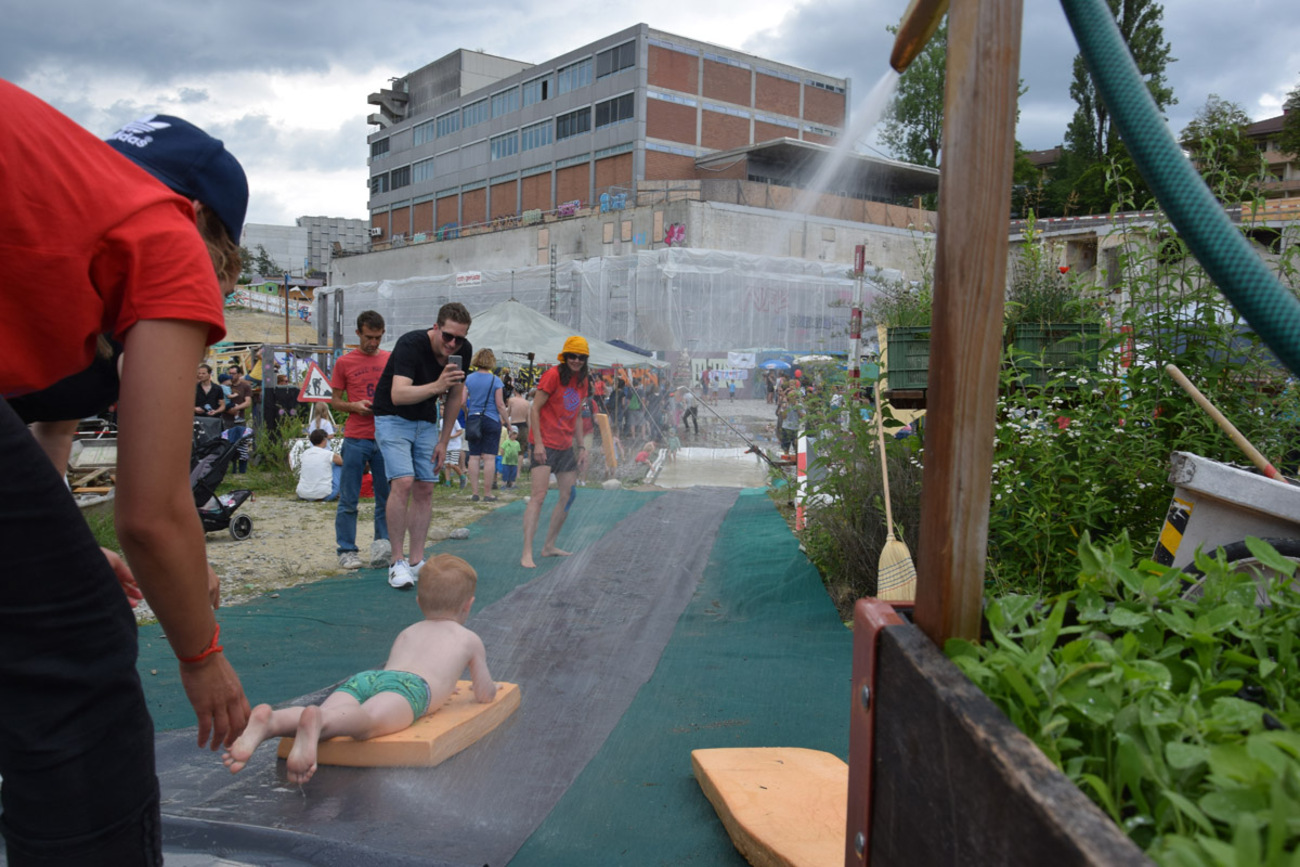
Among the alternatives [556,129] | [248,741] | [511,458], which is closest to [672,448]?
[511,458]

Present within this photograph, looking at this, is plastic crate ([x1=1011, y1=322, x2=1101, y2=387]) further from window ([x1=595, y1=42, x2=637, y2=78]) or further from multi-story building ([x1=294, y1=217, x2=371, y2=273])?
multi-story building ([x1=294, y1=217, x2=371, y2=273])

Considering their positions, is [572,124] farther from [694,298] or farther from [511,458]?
[511,458]

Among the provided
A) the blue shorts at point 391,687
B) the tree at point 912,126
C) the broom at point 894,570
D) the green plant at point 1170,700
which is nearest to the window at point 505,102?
the tree at point 912,126

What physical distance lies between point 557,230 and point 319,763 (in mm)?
43028

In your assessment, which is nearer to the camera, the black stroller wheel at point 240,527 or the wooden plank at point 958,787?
the wooden plank at point 958,787

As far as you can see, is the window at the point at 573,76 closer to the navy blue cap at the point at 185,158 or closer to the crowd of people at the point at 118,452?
the navy blue cap at the point at 185,158

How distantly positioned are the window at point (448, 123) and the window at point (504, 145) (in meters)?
6.32

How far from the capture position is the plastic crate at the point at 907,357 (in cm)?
487

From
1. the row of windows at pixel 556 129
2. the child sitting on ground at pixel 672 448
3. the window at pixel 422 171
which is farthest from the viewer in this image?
the window at pixel 422 171

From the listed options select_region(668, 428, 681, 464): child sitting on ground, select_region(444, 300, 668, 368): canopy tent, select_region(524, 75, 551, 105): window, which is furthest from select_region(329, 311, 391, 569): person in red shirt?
select_region(524, 75, 551, 105): window

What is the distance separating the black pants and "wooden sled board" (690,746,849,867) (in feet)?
5.65

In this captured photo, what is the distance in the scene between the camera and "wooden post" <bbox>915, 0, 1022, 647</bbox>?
119cm

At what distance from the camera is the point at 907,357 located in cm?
491

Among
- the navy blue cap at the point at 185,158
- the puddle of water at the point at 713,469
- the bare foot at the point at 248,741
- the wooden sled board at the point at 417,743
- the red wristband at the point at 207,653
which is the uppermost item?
the navy blue cap at the point at 185,158
